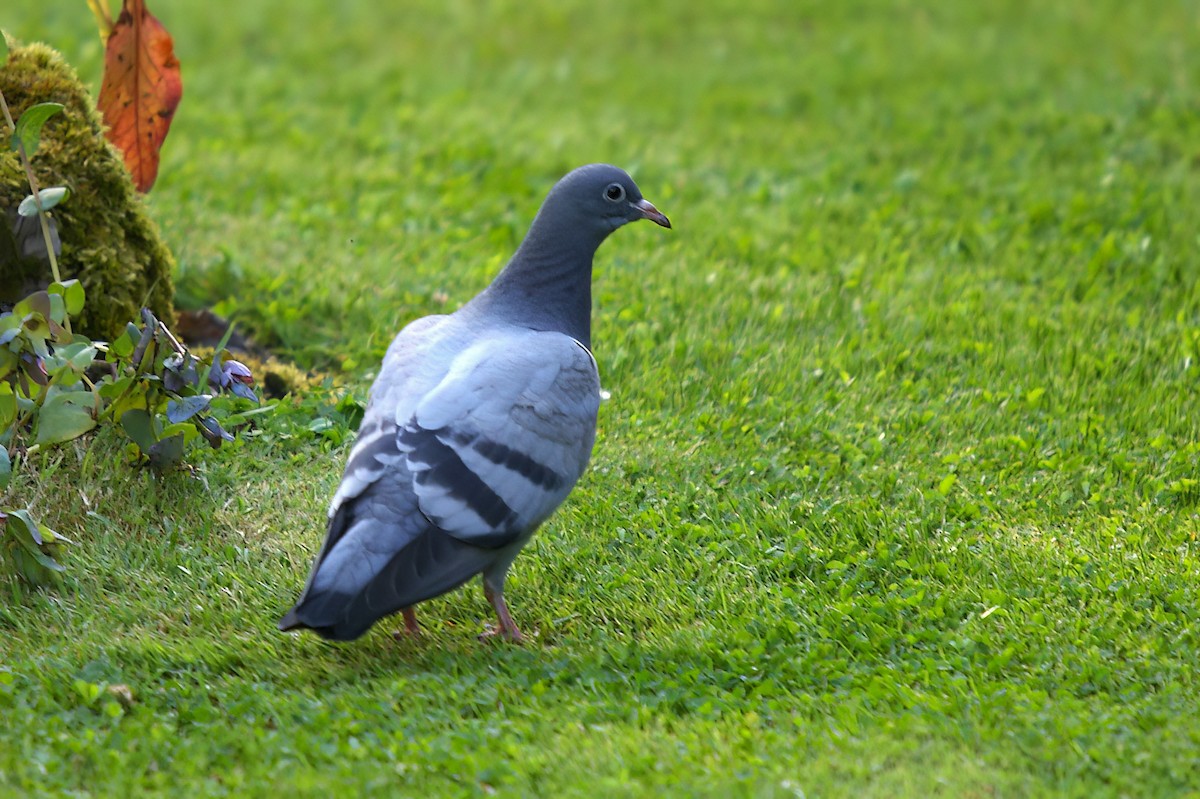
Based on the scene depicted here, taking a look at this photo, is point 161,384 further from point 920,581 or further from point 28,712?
point 920,581

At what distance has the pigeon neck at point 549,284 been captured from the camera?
4516mm

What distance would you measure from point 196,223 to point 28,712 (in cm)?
393

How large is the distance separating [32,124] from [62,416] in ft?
3.04

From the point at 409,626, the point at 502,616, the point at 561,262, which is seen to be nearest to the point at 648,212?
the point at 561,262

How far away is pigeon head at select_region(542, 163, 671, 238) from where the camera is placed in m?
4.63

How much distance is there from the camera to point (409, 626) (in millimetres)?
4129

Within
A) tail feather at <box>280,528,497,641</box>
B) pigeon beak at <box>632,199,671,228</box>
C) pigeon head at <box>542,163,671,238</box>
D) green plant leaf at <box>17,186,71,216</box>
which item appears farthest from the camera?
pigeon beak at <box>632,199,671,228</box>

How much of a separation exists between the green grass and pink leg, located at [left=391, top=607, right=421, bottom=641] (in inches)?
2.7

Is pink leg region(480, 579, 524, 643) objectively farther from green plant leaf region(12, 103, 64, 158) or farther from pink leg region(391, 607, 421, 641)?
green plant leaf region(12, 103, 64, 158)

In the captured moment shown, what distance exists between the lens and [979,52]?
32.8ft

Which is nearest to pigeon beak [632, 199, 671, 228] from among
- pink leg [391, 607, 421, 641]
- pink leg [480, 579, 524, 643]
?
pink leg [480, 579, 524, 643]

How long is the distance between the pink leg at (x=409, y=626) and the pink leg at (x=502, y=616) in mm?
216

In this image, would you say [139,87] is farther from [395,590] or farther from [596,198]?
[395,590]

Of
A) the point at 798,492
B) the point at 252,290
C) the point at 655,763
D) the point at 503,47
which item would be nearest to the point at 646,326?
the point at 798,492
